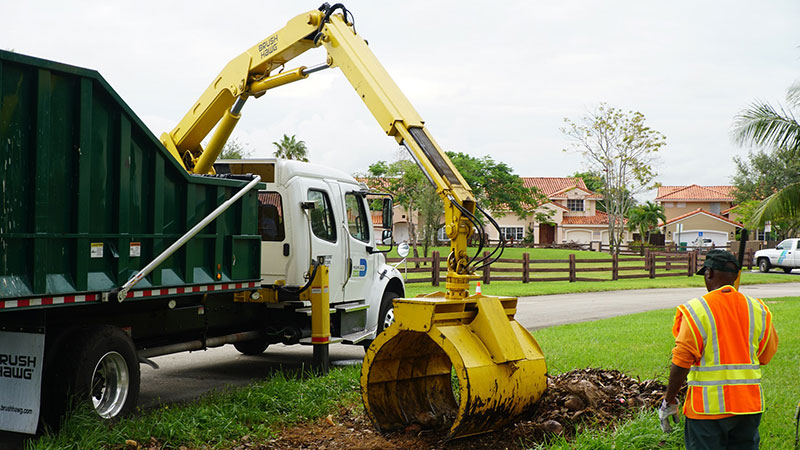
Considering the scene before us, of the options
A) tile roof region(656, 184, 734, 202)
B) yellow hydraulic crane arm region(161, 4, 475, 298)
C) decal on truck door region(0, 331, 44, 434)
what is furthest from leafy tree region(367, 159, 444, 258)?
tile roof region(656, 184, 734, 202)

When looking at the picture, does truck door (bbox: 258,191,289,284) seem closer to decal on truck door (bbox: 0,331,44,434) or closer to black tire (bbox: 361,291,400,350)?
black tire (bbox: 361,291,400,350)

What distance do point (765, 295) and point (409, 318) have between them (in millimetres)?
20570

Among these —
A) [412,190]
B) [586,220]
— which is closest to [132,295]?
Answer: [412,190]

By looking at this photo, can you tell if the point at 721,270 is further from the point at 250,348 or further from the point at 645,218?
the point at 645,218

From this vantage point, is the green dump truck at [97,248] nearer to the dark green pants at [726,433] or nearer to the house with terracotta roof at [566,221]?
the dark green pants at [726,433]

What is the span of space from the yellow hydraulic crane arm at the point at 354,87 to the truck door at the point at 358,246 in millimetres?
1959

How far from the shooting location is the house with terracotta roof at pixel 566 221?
226 ft

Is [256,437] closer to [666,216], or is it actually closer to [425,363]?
[425,363]

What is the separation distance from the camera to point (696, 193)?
78562 millimetres

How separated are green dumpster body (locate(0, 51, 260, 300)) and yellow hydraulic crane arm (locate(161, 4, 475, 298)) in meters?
2.00

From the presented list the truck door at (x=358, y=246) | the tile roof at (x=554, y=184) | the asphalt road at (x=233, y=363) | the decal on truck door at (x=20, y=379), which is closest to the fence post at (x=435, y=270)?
the asphalt road at (x=233, y=363)

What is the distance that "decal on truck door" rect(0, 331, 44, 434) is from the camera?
587 cm

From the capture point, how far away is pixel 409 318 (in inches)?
239

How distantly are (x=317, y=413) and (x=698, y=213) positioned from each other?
233 feet
